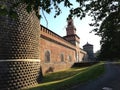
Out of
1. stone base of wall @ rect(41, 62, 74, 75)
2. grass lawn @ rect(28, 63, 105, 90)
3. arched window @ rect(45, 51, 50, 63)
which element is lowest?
grass lawn @ rect(28, 63, 105, 90)

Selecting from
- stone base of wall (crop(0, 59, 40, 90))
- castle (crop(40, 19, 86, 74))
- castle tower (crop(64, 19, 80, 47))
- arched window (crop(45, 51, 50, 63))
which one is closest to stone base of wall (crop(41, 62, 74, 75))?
castle (crop(40, 19, 86, 74))

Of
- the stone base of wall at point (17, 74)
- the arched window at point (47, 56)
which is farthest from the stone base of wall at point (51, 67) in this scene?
the stone base of wall at point (17, 74)

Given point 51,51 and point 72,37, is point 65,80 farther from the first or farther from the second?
point 72,37

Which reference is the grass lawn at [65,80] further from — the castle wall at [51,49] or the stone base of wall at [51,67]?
the castle wall at [51,49]

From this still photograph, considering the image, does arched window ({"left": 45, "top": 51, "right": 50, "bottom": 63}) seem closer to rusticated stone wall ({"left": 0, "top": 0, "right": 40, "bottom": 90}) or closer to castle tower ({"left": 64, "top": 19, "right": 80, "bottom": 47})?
rusticated stone wall ({"left": 0, "top": 0, "right": 40, "bottom": 90})

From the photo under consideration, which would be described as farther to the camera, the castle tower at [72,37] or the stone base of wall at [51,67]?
the castle tower at [72,37]

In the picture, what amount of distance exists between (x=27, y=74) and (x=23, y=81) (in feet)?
2.71

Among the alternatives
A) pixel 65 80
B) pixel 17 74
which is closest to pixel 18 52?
pixel 17 74

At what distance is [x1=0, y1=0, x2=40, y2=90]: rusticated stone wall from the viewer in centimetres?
1620

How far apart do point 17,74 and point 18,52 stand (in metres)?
1.65

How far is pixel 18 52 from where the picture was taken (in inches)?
683

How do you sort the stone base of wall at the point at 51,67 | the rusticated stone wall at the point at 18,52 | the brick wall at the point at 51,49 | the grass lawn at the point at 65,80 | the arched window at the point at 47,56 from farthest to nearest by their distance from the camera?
1. the arched window at the point at 47,56
2. the brick wall at the point at 51,49
3. the stone base of wall at the point at 51,67
4. the rusticated stone wall at the point at 18,52
5. the grass lawn at the point at 65,80

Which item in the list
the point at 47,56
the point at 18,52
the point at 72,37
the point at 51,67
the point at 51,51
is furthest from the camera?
the point at 72,37

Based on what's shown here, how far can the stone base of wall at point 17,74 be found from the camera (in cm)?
1595
